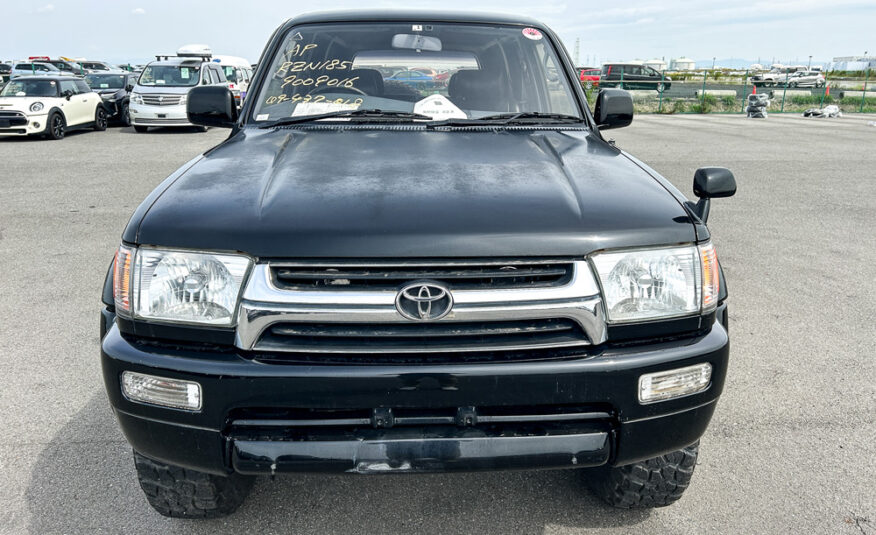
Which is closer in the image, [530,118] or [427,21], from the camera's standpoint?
[530,118]

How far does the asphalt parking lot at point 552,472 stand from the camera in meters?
2.53

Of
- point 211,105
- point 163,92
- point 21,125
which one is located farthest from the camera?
point 163,92

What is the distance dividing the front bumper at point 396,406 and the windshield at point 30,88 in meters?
16.4

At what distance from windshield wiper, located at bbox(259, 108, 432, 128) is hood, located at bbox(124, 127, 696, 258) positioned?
1.46 ft

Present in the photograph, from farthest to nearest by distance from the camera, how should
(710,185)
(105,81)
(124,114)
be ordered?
(105,81) → (124,114) → (710,185)

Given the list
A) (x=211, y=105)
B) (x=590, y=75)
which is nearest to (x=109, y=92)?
(x=211, y=105)

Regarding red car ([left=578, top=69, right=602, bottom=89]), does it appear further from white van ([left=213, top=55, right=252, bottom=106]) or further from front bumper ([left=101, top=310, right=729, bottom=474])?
front bumper ([left=101, top=310, right=729, bottom=474])

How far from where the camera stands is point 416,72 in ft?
11.2

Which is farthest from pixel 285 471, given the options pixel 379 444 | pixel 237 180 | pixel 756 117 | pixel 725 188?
pixel 756 117

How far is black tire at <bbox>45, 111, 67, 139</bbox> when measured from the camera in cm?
1541

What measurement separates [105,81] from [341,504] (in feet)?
68.3

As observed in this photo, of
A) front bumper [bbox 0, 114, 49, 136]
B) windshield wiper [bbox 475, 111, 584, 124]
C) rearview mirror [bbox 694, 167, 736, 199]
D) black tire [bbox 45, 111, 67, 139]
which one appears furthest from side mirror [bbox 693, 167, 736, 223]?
black tire [bbox 45, 111, 67, 139]

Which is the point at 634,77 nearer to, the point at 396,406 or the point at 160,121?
the point at 160,121

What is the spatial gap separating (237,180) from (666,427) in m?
1.56
